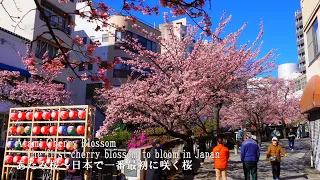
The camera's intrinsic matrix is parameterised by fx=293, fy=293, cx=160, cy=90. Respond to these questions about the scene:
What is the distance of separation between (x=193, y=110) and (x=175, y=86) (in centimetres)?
168

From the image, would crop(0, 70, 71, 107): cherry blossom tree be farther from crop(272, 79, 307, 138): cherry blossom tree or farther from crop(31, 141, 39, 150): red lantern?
crop(272, 79, 307, 138): cherry blossom tree

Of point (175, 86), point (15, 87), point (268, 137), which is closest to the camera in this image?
point (175, 86)

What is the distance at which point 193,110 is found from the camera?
12.9 metres

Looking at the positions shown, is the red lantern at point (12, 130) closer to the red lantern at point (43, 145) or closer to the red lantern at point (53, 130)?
the red lantern at point (43, 145)

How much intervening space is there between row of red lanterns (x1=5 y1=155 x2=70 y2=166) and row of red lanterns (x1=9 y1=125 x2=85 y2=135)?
0.75 metres

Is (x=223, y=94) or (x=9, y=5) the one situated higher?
(x=9, y=5)

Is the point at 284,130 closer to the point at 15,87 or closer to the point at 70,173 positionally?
the point at 15,87

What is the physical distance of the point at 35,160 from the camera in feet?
29.1

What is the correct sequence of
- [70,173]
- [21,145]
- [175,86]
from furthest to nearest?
[175,86] < [21,145] < [70,173]

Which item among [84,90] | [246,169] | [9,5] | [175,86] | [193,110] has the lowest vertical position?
[246,169]

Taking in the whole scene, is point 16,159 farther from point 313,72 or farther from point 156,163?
point 313,72

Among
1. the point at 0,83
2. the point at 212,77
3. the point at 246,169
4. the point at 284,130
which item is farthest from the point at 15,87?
the point at 284,130

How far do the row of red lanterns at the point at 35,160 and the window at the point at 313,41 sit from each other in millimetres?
11842

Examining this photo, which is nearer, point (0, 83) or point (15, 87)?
point (0, 83)
